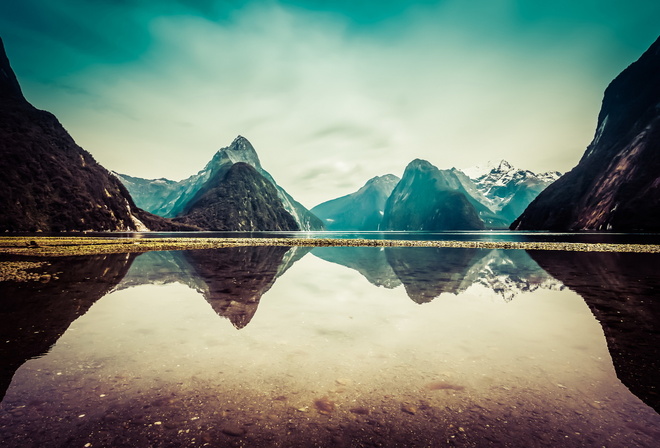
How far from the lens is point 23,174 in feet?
515

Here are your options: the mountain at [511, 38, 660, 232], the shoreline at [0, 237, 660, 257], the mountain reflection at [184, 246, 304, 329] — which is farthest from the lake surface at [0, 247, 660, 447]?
the mountain at [511, 38, 660, 232]

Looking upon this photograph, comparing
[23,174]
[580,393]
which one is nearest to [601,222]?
[580,393]

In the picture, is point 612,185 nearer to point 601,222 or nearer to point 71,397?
point 601,222

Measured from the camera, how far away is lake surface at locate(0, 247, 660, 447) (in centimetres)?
564

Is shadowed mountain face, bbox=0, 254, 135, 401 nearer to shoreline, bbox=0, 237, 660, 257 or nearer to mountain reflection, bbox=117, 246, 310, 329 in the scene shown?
mountain reflection, bbox=117, 246, 310, 329

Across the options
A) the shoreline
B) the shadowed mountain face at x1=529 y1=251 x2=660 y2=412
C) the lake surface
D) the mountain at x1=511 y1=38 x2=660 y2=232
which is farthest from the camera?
the mountain at x1=511 y1=38 x2=660 y2=232

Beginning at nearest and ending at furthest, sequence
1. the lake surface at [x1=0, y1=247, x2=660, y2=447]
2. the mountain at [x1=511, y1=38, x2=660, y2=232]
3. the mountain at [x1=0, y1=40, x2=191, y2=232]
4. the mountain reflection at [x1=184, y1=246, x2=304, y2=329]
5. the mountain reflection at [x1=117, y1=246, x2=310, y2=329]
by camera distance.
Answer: the lake surface at [x1=0, y1=247, x2=660, y2=447] → the mountain reflection at [x1=184, y1=246, x2=304, y2=329] → the mountain reflection at [x1=117, y1=246, x2=310, y2=329] → the mountain at [x1=511, y1=38, x2=660, y2=232] → the mountain at [x1=0, y1=40, x2=191, y2=232]

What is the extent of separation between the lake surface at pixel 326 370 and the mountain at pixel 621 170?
149722mm

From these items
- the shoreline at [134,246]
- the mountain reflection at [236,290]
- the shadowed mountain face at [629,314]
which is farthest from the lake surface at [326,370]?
the shoreline at [134,246]

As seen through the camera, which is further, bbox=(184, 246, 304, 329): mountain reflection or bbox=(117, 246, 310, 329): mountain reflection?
bbox=(117, 246, 310, 329): mountain reflection

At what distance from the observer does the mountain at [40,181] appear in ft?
483

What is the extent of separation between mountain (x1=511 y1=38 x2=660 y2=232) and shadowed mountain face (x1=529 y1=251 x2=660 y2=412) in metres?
132

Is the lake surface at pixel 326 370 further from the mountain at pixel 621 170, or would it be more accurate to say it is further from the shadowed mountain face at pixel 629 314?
the mountain at pixel 621 170

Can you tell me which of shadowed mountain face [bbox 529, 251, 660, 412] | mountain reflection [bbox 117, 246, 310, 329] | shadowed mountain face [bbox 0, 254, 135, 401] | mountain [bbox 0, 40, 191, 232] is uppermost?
mountain [bbox 0, 40, 191, 232]
